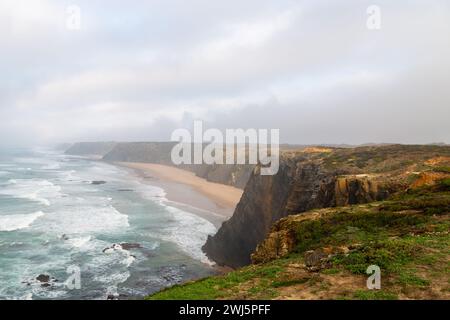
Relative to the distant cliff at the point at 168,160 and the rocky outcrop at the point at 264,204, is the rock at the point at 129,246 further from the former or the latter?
the distant cliff at the point at 168,160

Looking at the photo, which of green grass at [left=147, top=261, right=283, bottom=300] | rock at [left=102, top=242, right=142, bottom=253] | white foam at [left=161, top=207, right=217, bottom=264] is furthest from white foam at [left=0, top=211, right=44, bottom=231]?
green grass at [left=147, top=261, right=283, bottom=300]

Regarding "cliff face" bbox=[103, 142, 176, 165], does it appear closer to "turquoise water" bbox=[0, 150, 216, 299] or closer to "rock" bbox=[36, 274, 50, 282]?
"turquoise water" bbox=[0, 150, 216, 299]

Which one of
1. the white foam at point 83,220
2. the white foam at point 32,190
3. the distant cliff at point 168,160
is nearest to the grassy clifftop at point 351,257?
the white foam at point 83,220

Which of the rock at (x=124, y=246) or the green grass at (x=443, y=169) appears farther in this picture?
the rock at (x=124, y=246)

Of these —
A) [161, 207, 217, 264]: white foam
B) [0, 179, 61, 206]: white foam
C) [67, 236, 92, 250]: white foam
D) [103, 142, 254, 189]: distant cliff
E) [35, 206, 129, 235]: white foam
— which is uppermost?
[103, 142, 254, 189]: distant cliff

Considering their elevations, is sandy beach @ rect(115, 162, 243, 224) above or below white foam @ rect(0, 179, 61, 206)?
below

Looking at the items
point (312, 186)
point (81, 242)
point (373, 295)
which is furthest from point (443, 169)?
point (81, 242)
